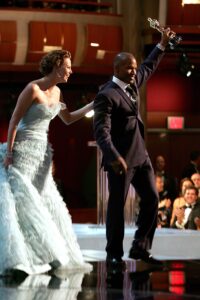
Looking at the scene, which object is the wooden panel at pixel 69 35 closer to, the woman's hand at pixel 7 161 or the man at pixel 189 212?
the man at pixel 189 212

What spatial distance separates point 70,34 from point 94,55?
24.0 inches

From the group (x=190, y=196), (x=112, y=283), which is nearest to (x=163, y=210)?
(x=190, y=196)

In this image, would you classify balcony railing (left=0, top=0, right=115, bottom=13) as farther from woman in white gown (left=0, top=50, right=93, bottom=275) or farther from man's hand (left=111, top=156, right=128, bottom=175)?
man's hand (left=111, top=156, right=128, bottom=175)

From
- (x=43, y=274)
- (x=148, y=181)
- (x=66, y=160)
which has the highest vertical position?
(x=148, y=181)

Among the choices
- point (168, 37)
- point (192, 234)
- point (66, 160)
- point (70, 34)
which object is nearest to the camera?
point (168, 37)

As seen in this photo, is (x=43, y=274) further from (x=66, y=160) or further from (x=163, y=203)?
(x=66, y=160)

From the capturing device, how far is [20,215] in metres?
6.63

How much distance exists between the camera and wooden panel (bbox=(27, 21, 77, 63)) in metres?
16.2

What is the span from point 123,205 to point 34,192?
0.58 m

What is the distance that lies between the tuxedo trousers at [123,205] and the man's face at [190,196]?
3.77 meters

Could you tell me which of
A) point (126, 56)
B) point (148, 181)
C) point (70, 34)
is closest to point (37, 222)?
point (148, 181)

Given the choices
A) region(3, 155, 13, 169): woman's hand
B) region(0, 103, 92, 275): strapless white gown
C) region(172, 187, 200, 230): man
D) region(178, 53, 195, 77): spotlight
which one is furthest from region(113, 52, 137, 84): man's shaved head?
region(178, 53, 195, 77): spotlight

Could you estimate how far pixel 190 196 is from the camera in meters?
10.5

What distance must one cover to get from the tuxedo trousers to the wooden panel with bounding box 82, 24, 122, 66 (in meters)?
10.0
